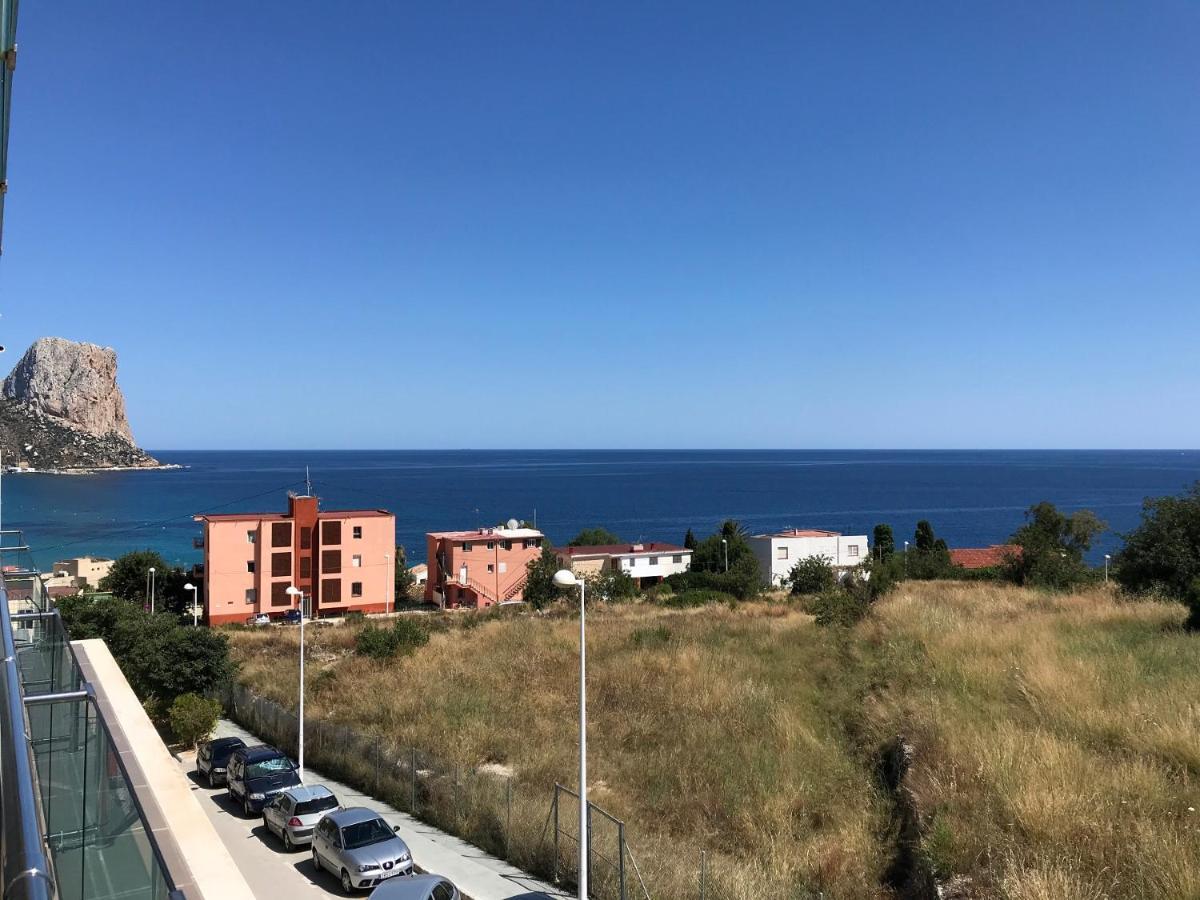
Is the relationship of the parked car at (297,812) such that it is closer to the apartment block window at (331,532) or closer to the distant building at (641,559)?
the apartment block window at (331,532)

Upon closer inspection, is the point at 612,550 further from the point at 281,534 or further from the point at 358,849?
the point at 358,849

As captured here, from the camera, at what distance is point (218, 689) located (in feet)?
84.3

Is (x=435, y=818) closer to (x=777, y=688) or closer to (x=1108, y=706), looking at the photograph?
(x=777, y=688)

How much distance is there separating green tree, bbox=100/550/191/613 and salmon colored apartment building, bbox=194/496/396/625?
3.25m

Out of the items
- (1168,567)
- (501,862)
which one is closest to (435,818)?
(501,862)

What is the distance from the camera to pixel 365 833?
14.0 m

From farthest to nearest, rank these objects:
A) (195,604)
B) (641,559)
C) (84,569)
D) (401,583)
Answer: (641,559), (84,569), (401,583), (195,604)

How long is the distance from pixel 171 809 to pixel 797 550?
67.3 meters

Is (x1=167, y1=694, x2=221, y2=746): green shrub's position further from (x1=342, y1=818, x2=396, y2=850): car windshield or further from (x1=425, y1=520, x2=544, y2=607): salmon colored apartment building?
(x1=425, y1=520, x2=544, y2=607): salmon colored apartment building

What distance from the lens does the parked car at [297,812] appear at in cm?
1541

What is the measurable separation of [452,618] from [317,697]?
1630 centimetres

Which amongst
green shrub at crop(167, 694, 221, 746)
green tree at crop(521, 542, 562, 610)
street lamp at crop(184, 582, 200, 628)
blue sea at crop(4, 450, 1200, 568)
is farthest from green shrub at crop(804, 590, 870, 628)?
blue sea at crop(4, 450, 1200, 568)

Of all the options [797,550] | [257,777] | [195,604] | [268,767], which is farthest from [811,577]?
[195,604]

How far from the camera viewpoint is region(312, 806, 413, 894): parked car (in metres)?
13.2
